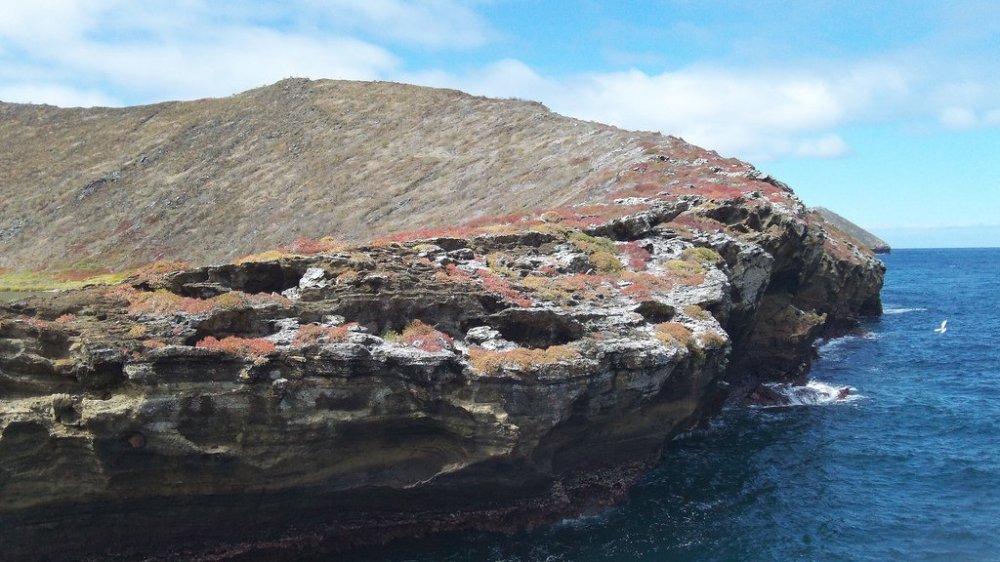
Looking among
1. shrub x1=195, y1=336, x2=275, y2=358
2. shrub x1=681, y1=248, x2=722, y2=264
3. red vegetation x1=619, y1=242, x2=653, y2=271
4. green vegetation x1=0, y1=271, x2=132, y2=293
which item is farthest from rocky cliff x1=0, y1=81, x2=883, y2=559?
green vegetation x1=0, y1=271, x2=132, y2=293

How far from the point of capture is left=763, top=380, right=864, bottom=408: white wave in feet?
152

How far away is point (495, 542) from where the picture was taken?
90.0 feet

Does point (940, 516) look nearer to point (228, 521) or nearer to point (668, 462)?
point (668, 462)

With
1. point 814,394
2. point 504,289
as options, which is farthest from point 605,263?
point 814,394

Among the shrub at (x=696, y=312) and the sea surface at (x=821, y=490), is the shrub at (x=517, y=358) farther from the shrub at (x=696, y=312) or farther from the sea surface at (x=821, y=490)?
the shrub at (x=696, y=312)

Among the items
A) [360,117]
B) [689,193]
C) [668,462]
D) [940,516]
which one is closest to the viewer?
[940,516]

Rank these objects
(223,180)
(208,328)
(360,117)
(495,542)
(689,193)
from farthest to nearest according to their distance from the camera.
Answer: (360,117), (223,180), (689,193), (495,542), (208,328)

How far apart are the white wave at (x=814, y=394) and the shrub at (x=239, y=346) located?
34.2 m

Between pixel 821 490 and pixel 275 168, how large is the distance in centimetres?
6767

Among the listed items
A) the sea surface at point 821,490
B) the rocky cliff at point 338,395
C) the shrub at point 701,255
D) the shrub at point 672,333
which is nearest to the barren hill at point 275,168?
the shrub at point 701,255

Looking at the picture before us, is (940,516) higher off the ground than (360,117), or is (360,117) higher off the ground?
(360,117)

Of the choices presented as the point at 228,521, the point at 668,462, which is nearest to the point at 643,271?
the point at 668,462

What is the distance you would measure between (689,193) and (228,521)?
3676 cm

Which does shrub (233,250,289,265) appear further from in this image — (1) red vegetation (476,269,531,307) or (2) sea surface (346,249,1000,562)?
(2) sea surface (346,249,1000,562)
